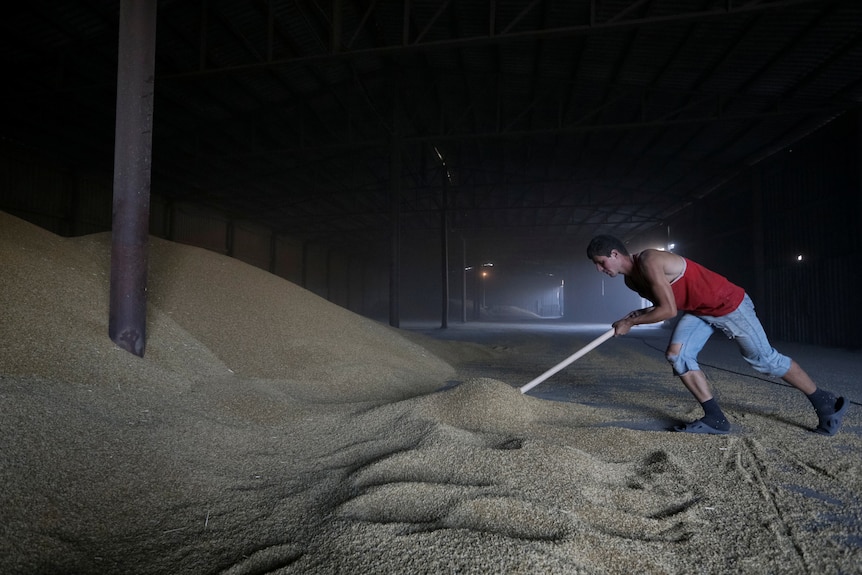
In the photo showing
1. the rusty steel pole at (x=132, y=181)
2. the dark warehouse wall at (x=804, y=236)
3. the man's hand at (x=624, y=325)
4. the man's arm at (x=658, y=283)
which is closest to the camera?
the man's arm at (x=658, y=283)

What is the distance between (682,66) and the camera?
299 inches

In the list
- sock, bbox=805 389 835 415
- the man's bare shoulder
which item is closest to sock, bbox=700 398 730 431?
sock, bbox=805 389 835 415

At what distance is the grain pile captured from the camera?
1265 mm

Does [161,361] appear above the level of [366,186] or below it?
below

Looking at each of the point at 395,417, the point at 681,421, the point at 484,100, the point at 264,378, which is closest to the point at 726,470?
the point at 681,421

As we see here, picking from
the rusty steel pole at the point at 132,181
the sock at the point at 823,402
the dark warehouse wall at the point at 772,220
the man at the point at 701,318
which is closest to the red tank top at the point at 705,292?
the man at the point at 701,318

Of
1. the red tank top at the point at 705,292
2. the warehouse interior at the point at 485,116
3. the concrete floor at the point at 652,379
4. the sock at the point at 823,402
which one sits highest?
the warehouse interior at the point at 485,116

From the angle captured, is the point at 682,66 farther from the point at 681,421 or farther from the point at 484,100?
the point at 681,421

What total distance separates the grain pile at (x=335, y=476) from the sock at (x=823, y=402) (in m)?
0.20

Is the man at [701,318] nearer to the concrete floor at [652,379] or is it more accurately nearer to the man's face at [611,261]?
the man's face at [611,261]

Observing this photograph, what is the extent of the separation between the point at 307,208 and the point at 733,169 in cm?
1420

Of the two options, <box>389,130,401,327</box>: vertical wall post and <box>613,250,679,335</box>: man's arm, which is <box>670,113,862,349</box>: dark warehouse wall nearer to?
<box>613,250,679,335</box>: man's arm

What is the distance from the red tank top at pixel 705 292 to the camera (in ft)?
8.71

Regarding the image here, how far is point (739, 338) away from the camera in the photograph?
272 cm
